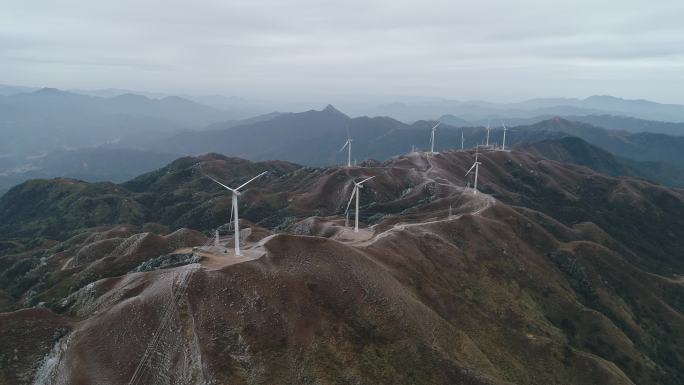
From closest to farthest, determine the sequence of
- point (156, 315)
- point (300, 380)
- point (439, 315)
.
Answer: point (300, 380) → point (156, 315) → point (439, 315)

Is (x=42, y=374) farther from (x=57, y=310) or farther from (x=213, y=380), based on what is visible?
(x=213, y=380)

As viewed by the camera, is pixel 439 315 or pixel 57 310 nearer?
pixel 57 310

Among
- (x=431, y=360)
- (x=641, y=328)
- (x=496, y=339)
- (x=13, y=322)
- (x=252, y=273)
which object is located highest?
(x=252, y=273)

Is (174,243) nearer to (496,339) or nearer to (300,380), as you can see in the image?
(300,380)

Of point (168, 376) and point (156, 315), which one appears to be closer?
point (168, 376)

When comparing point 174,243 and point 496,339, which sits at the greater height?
point 174,243

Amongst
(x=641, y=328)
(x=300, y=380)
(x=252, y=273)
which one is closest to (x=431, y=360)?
(x=300, y=380)

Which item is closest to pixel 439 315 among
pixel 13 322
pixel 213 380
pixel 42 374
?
pixel 213 380

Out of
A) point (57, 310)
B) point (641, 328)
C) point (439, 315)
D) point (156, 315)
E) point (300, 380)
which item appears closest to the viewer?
point (300, 380)

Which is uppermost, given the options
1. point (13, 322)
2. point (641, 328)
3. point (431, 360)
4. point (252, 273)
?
point (252, 273)
